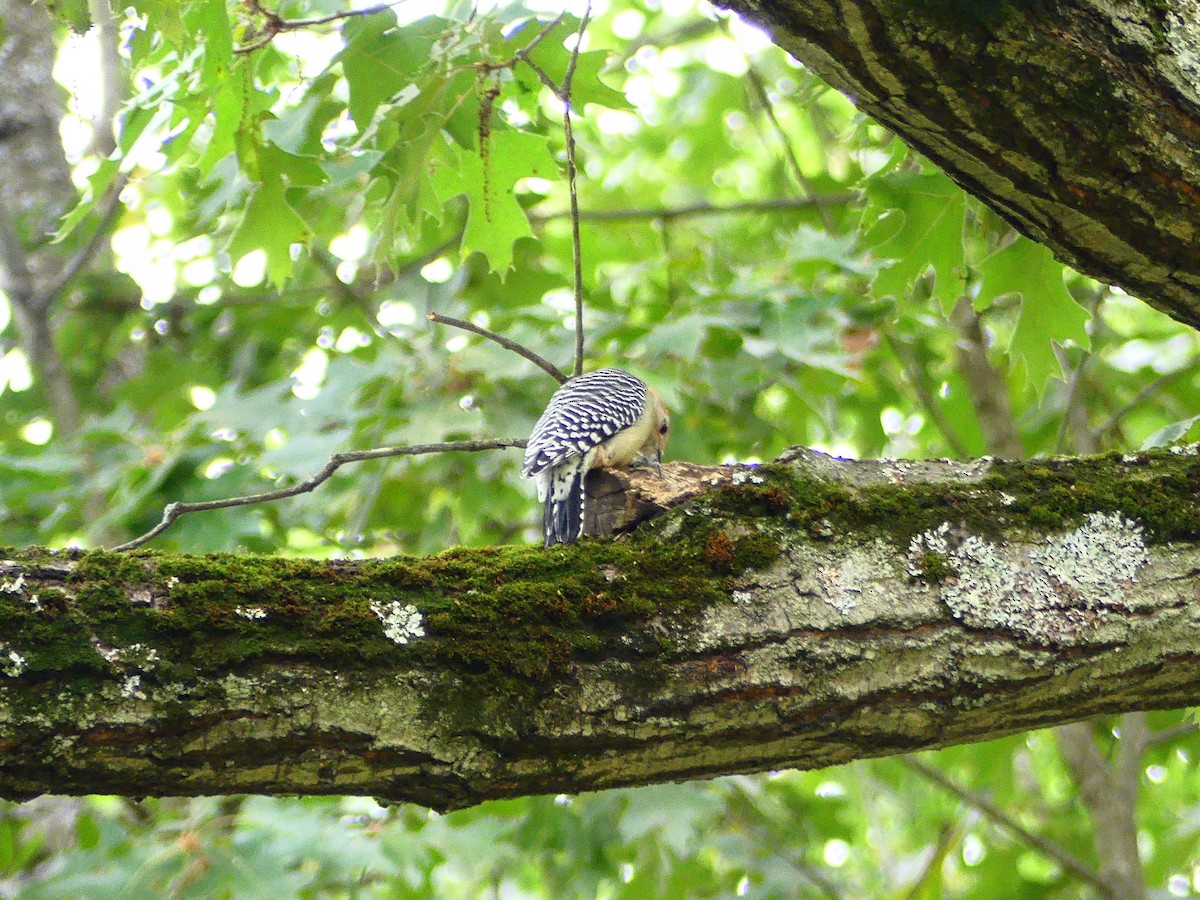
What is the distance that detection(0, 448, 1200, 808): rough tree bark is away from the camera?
1.81m

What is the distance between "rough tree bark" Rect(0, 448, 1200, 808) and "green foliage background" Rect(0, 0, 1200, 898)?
1.15m

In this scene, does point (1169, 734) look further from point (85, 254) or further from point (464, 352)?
point (85, 254)

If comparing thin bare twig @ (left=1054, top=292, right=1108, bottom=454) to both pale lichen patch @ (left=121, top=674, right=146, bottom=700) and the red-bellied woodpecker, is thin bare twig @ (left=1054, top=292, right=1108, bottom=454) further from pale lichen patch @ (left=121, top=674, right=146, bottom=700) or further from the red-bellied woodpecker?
pale lichen patch @ (left=121, top=674, right=146, bottom=700)

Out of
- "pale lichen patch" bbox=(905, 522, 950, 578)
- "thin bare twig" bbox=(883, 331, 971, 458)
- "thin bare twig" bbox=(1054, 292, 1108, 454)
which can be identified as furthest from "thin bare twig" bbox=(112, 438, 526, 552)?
"thin bare twig" bbox=(883, 331, 971, 458)

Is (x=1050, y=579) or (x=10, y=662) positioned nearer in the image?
(x=10, y=662)

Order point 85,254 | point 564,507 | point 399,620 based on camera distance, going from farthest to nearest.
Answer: point 85,254, point 564,507, point 399,620

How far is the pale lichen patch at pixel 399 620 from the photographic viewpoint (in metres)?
1.96

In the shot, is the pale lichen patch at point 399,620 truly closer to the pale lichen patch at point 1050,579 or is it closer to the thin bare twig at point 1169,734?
the pale lichen patch at point 1050,579

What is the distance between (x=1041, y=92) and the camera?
2.06 m

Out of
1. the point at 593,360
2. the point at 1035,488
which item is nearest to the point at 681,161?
the point at 593,360

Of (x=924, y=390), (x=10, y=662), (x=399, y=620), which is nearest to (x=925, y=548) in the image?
(x=399, y=620)

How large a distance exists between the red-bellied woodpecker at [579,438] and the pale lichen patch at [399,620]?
4.64 ft

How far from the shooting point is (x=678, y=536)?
2.26 m

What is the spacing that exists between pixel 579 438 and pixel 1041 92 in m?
2.10
